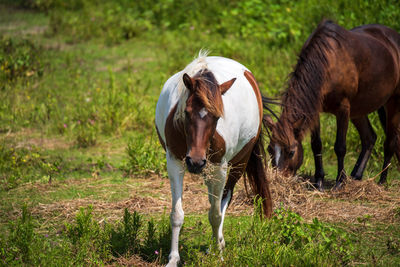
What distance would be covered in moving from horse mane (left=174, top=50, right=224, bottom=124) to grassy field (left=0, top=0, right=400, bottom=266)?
1029mm

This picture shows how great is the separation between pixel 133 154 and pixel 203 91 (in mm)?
3011

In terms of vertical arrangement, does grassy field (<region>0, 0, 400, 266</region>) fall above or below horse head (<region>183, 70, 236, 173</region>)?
below

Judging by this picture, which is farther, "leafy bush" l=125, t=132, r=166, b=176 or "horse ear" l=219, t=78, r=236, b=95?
"leafy bush" l=125, t=132, r=166, b=176

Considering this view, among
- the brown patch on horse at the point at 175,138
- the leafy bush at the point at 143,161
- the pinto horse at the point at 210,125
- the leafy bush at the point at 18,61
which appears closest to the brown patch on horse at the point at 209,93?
the pinto horse at the point at 210,125

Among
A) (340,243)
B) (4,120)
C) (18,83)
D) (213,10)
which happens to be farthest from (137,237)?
(213,10)

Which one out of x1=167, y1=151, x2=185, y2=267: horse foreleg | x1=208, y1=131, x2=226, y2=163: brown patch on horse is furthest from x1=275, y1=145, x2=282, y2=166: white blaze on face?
x1=167, y1=151, x2=185, y2=267: horse foreleg

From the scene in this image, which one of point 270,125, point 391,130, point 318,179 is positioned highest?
point 270,125

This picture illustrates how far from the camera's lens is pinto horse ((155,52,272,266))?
10.7 feet

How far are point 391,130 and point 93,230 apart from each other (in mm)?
4306

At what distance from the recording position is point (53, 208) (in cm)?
486

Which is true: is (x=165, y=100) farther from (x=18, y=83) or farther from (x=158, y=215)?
(x=18, y=83)

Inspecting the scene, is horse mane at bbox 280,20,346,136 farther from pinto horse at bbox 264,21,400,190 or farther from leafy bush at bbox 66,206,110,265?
leafy bush at bbox 66,206,110,265

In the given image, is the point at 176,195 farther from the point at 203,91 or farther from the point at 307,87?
the point at 307,87

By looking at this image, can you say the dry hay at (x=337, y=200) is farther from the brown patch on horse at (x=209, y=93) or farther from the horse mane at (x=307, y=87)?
the brown patch on horse at (x=209, y=93)
